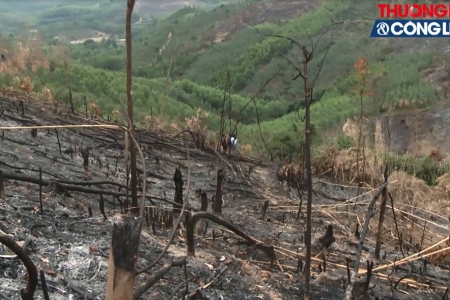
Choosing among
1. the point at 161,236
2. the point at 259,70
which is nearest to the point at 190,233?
the point at 161,236

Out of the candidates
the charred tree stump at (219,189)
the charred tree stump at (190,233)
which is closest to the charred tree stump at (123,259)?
the charred tree stump at (190,233)

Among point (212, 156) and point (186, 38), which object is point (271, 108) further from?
point (186, 38)

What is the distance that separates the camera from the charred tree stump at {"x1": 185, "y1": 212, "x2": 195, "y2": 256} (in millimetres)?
1788

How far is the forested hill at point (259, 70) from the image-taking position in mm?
10102

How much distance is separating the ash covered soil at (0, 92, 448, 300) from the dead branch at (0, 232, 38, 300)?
23 cm

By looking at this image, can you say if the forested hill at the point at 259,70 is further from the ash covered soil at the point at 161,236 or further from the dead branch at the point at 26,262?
the dead branch at the point at 26,262

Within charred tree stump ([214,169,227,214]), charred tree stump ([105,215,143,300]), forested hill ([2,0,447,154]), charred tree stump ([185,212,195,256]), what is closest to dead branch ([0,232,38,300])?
charred tree stump ([105,215,143,300])

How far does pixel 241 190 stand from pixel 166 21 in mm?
33474

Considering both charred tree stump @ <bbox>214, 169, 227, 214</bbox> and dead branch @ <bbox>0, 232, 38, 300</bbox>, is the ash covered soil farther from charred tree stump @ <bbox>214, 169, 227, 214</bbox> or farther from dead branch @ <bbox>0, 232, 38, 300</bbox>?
dead branch @ <bbox>0, 232, 38, 300</bbox>

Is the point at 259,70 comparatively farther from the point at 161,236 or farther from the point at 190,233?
the point at 190,233

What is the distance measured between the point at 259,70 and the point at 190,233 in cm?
1919

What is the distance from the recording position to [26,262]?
1102 mm

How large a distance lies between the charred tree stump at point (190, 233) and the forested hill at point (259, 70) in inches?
145

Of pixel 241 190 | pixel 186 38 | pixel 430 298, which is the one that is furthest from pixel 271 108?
pixel 186 38
